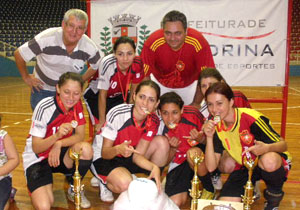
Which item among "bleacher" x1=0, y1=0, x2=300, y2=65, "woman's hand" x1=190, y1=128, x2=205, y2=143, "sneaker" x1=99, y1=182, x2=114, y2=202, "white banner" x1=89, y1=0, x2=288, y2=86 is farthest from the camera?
"bleacher" x1=0, y1=0, x2=300, y2=65

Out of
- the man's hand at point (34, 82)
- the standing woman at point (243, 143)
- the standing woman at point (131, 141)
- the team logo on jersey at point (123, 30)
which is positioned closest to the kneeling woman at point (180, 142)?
the standing woman at point (131, 141)

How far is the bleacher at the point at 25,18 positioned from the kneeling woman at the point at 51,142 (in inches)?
504

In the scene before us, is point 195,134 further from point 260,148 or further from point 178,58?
point 178,58

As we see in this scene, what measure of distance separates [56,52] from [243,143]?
72.6 inches

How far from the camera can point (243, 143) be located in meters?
2.31

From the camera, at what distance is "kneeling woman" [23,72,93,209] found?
2385 mm

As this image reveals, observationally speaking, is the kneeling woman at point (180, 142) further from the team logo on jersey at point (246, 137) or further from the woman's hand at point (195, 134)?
the team logo on jersey at point (246, 137)

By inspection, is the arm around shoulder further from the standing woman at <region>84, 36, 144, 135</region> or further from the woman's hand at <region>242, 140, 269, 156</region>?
the woman's hand at <region>242, 140, 269, 156</region>

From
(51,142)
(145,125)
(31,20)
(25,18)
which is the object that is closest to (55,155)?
(51,142)

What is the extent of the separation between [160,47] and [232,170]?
1.31 metres

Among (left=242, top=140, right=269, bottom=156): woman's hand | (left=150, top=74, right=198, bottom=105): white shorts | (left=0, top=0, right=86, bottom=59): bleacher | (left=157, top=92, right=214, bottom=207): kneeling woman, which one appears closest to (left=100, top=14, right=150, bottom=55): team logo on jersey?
(left=150, top=74, right=198, bottom=105): white shorts

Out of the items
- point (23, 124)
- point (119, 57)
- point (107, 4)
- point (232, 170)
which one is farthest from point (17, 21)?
point (232, 170)

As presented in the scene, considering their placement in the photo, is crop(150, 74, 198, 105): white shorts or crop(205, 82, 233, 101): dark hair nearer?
crop(205, 82, 233, 101): dark hair

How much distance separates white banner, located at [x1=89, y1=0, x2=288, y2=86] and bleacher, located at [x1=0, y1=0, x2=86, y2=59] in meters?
11.6
